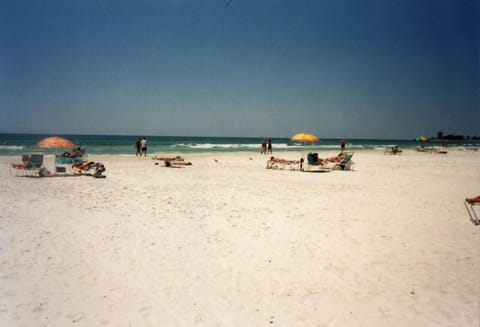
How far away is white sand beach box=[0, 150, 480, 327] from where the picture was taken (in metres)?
3.72

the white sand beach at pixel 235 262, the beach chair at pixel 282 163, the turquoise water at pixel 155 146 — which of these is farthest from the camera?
the turquoise water at pixel 155 146

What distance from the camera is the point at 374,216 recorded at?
7570mm

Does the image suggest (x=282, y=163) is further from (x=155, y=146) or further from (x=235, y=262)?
(x=155, y=146)

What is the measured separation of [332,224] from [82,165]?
431 inches

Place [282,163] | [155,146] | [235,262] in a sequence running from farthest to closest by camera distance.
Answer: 1. [155,146]
2. [282,163]
3. [235,262]

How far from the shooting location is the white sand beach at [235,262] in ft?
→ 12.2

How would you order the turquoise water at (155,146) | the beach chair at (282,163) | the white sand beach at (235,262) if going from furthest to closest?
the turquoise water at (155,146), the beach chair at (282,163), the white sand beach at (235,262)

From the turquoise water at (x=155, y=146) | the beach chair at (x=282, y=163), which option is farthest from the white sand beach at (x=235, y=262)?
the turquoise water at (x=155, y=146)

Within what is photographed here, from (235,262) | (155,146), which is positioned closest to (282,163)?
(235,262)

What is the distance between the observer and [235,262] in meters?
4.95

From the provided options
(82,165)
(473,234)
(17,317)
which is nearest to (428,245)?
(473,234)

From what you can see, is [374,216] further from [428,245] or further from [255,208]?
[255,208]

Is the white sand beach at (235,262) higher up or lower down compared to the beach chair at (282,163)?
lower down

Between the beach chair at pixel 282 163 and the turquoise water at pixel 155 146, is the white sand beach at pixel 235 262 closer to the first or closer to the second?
the beach chair at pixel 282 163
